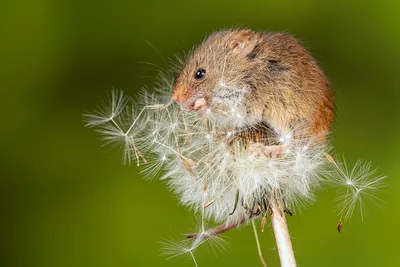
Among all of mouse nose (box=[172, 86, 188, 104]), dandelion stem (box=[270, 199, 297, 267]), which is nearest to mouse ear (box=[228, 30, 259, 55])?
mouse nose (box=[172, 86, 188, 104])

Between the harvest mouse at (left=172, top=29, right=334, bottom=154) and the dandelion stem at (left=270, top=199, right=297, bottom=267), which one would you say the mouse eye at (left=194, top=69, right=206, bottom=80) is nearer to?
the harvest mouse at (left=172, top=29, right=334, bottom=154)

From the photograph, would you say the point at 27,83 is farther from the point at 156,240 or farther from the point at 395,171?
the point at 395,171

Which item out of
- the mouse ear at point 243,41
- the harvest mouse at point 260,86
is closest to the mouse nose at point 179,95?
the harvest mouse at point 260,86

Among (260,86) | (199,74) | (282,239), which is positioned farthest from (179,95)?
(282,239)

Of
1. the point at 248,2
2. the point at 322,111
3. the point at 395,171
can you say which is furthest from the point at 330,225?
the point at 322,111

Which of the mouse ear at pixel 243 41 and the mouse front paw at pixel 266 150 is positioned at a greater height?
the mouse ear at pixel 243 41

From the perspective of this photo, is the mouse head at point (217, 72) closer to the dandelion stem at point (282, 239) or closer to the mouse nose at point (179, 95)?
the mouse nose at point (179, 95)
